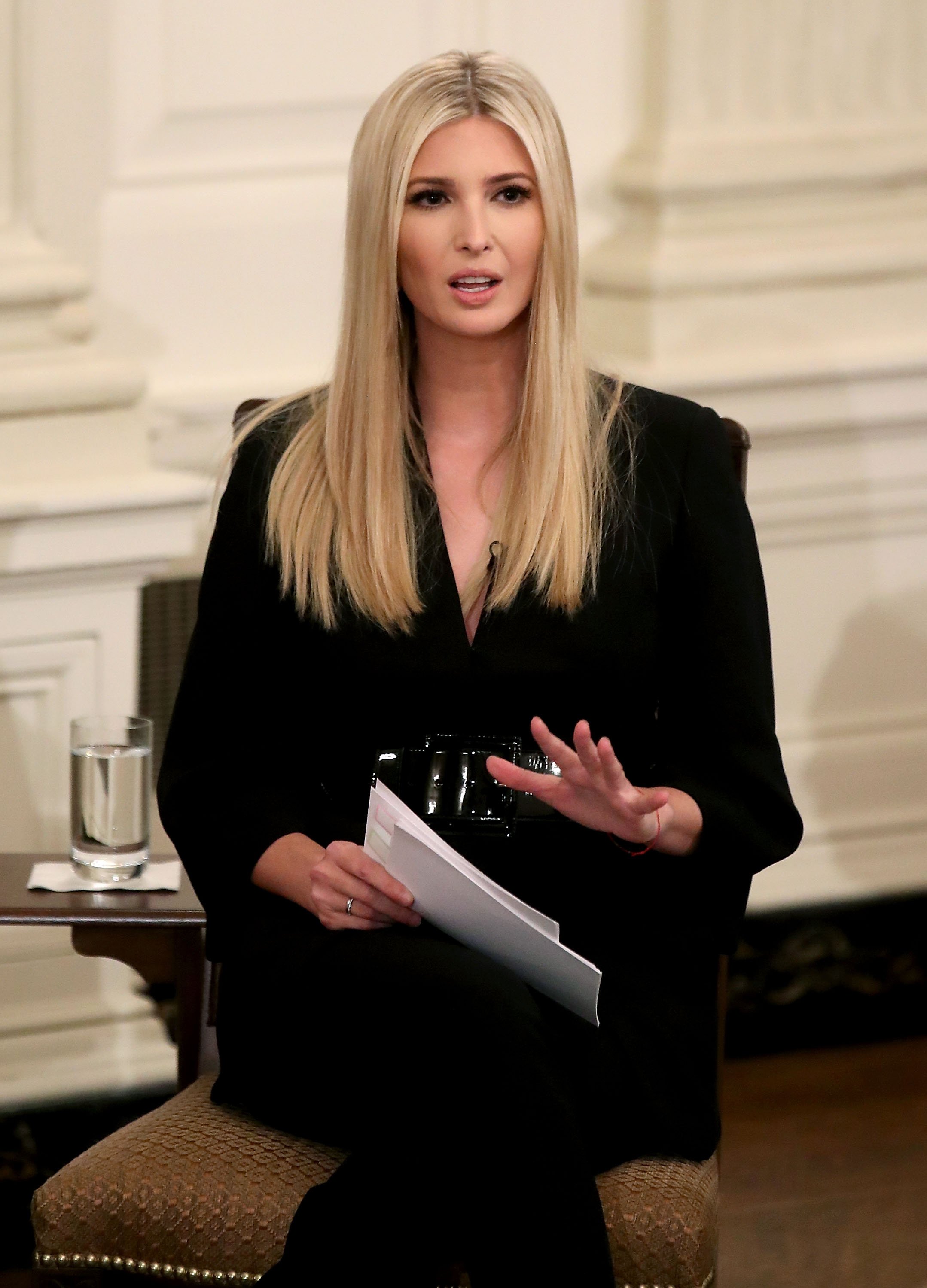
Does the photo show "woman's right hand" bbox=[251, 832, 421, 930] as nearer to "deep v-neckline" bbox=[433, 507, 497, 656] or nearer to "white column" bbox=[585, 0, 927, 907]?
"deep v-neckline" bbox=[433, 507, 497, 656]

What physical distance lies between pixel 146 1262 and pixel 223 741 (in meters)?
0.56

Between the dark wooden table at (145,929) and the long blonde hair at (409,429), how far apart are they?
0.38 meters

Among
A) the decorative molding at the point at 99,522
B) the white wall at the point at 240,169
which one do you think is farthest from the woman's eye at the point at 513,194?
the white wall at the point at 240,169

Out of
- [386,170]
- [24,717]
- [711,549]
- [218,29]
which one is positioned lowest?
[24,717]

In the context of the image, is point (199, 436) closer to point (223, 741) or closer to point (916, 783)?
point (223, 741)

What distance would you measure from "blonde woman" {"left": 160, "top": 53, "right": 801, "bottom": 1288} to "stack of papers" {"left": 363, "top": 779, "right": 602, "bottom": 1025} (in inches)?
1.2

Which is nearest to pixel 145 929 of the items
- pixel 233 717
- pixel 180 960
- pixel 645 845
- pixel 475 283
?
pixel 180 960

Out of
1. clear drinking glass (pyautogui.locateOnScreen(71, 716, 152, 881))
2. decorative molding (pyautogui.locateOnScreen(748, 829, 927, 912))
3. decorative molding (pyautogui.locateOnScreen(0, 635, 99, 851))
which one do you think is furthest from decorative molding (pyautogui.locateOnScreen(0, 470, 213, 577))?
decorative molding (pyautogui.locateOnScreen(748, 829, 927, 912))

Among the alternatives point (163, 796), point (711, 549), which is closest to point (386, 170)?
point (711, 549)

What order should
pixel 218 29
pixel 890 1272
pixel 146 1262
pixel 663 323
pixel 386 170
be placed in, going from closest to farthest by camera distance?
pixel 146 1262, pixel 386 170, pixel 890 1272, pixel 218 29, pixel 663 323

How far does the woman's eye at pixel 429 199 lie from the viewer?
2201 millimetres

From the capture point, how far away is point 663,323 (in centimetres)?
333

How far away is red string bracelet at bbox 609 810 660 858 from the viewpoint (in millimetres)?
2051

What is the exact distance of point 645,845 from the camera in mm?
2092
